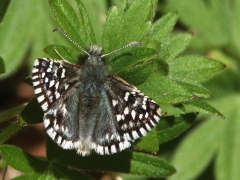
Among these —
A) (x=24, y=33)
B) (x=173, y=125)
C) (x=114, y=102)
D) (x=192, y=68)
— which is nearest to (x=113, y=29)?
(x=114, y=102)

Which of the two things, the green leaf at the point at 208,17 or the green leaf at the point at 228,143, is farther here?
the green leaf at the point at 208,17

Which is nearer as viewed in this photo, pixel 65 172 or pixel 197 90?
pixel 197 90

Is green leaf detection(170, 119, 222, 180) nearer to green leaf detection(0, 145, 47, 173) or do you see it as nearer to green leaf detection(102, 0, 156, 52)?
green leaf detection(0, 145, 47, 173)

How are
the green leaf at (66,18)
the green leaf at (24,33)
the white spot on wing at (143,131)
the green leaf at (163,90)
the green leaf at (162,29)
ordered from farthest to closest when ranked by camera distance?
the green leaf at (24,33)
the green leaf at (162,29)
the green leaf at (66,18)
the green leaf at (163,90)
the white spot on wing at (143,131)

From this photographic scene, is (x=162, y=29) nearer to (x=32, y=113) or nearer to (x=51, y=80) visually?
(x=51, y=80)

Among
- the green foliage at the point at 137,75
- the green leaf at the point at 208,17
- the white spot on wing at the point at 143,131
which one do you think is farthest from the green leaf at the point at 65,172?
the green leaf at the point at 208,17

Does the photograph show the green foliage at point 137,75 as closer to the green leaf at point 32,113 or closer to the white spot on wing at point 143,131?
the green leaf at point 32,113
